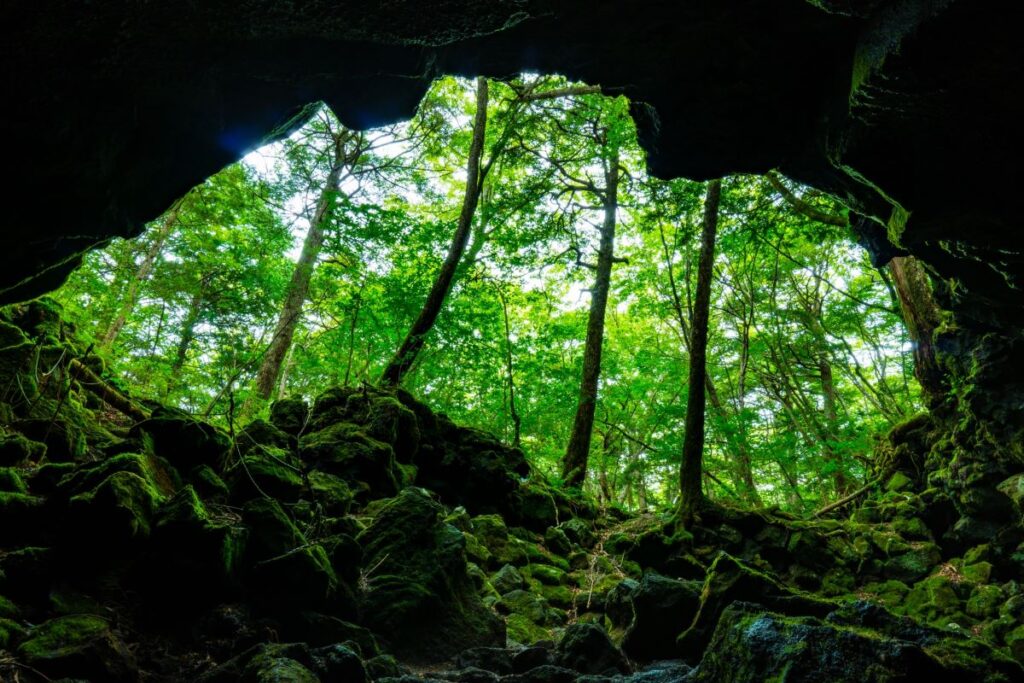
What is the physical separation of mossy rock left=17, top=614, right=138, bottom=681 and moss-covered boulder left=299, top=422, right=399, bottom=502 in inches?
170

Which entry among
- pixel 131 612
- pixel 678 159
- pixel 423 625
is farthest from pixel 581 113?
pixel 131 612

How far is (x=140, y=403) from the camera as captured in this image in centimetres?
774

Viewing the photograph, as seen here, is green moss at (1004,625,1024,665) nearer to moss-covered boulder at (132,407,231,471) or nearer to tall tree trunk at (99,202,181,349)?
moss-covered boulder at (132,407,231,471)

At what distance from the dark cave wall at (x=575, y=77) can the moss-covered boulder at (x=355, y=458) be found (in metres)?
4.53

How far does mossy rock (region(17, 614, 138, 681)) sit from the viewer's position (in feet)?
10.00

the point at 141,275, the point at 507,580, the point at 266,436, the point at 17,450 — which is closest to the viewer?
the point at 17,450

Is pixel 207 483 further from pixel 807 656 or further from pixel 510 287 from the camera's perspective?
pixel 510 287

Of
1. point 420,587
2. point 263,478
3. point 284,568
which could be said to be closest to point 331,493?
point 263,478

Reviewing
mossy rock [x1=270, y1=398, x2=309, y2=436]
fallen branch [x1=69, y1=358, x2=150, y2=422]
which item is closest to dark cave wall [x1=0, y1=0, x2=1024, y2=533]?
fallen branch [x1=69, y1=358, x2=150, y2=422]

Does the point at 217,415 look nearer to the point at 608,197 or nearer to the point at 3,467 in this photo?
the point at 3,467

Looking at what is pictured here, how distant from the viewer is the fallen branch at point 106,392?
6758mm

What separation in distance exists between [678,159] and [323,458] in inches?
259

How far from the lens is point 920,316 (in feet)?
32.2

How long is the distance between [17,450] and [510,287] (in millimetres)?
A: 10742
